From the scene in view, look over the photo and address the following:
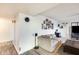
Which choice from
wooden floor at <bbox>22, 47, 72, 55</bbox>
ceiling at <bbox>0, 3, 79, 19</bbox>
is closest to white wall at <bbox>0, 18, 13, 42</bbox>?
ceiling at <bbox>0, 3, 79, 19</bbox>

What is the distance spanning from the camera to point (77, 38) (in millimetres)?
1330

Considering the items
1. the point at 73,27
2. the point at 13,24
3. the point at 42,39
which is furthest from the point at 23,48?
the point at 73,27

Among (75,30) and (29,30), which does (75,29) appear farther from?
(29,30)

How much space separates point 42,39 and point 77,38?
627mm

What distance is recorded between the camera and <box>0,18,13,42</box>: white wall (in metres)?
1.44

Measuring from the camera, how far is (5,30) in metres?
1.50

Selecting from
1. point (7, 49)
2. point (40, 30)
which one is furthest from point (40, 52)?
point (7, 49)

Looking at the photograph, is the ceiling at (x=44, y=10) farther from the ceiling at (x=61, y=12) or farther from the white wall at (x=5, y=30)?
the white wall at (x=5, y=30)

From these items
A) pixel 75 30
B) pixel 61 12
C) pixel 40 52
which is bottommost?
pixel 40 52

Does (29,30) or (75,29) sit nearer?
(75,29)

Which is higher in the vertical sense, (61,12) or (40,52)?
(61,12)

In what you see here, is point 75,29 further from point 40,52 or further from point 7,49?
point 7,49
